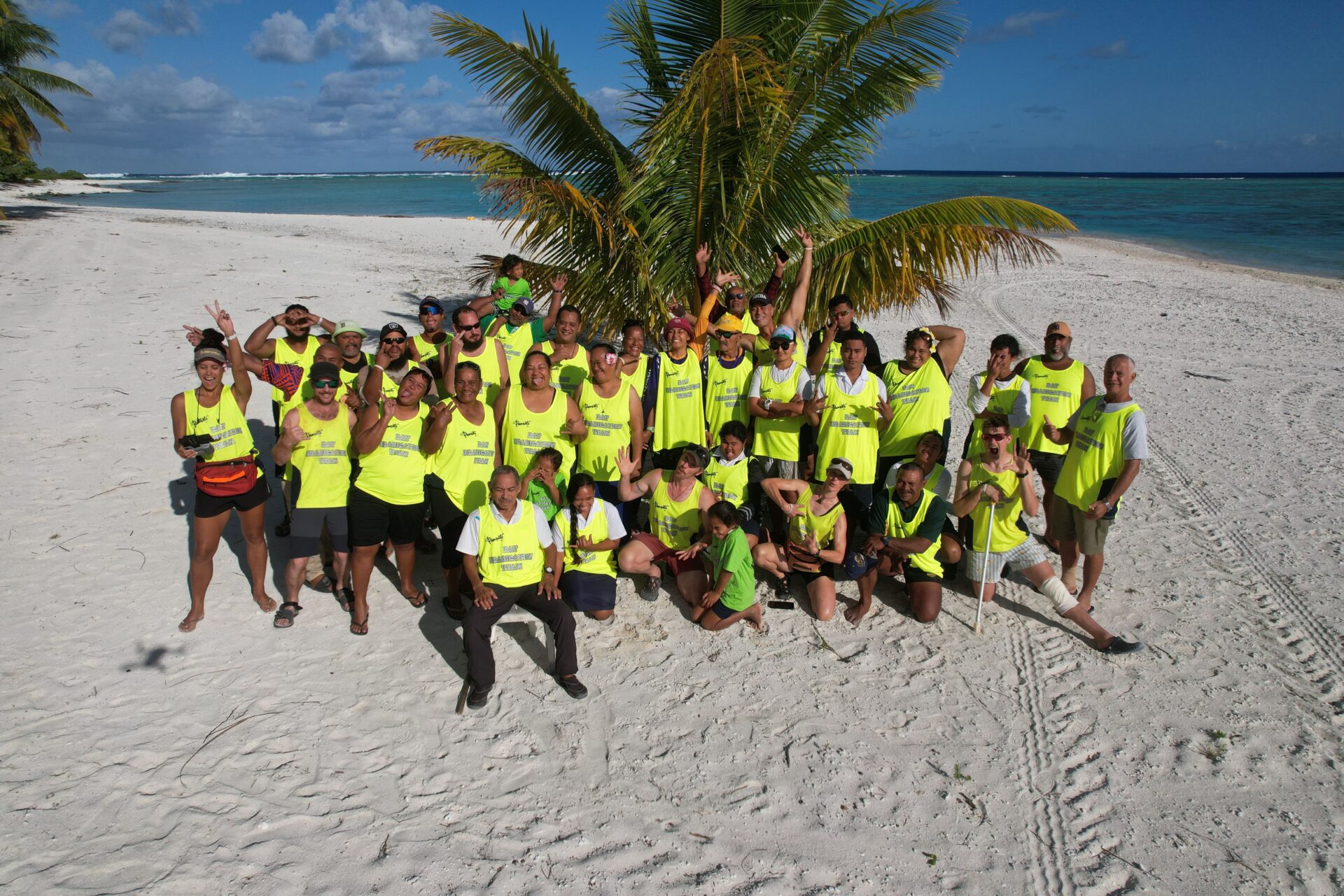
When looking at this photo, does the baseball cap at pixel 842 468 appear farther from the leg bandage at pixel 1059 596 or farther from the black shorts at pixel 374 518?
the black shorts at pixel 374 518

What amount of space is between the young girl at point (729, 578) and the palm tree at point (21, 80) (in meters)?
35.5

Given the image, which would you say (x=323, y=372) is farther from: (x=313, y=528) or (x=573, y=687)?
(x=573, y=687)

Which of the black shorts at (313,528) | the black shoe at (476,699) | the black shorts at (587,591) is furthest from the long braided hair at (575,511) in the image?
the black shorts at (313,528)

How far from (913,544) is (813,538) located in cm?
76

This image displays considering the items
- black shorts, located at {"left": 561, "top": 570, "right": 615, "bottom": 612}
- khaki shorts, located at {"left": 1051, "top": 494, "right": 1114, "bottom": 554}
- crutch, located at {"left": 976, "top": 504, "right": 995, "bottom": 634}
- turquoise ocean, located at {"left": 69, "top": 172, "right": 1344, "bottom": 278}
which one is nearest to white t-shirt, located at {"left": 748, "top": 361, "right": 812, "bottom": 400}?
crutch, located at {"left": 976, "top": 504, "right": 995, "bottom": 634}

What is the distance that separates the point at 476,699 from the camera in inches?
193

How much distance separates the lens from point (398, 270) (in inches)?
781

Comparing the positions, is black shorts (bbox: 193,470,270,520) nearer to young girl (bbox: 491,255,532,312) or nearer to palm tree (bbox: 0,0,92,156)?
young girl (bbox: 491,255,532,312)

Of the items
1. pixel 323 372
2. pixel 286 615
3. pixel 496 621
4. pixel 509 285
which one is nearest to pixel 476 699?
pixel 496 621

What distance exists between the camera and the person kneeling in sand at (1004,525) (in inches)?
219

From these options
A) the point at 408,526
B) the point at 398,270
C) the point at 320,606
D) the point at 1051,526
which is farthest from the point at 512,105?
the point at 398,270

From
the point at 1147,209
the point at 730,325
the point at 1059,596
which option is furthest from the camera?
the point at 1147,209

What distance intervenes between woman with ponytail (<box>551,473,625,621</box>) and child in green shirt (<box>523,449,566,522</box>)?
0.34 feet

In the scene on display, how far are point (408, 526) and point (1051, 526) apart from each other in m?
5.08
